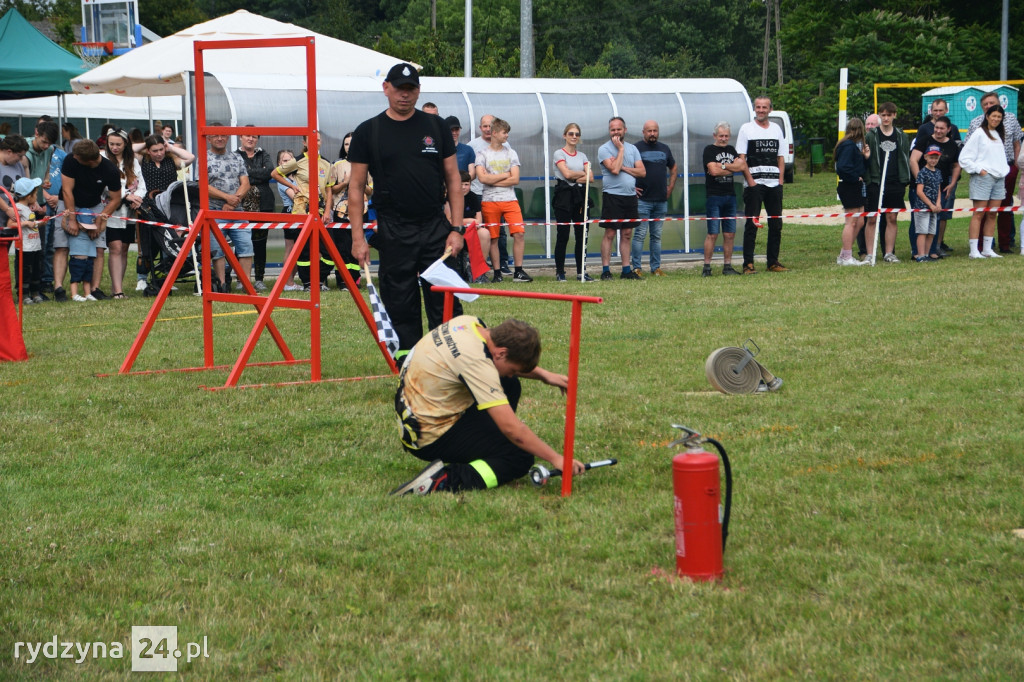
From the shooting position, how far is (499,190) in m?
15.7

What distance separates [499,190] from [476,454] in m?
10.2

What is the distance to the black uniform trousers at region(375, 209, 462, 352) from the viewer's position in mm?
7738

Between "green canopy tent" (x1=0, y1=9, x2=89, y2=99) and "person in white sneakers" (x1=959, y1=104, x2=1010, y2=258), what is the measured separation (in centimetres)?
1464

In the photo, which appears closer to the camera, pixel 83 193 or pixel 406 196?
pixel 406 196

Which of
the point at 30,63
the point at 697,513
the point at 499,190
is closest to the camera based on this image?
the point at 697,513

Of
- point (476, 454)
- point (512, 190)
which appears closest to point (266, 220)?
point (476, 454)

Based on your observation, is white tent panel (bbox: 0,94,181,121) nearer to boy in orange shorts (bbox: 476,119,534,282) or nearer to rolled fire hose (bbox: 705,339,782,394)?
boy in orange shorts (bbox: 476,119,534,282)

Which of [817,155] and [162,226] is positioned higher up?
[817,155]

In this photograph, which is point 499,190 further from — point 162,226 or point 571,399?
point 571,399

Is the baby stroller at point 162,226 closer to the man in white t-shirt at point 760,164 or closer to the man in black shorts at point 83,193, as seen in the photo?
the man in black shorts at point 83,193

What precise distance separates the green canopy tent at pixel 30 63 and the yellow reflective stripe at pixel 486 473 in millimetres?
16660

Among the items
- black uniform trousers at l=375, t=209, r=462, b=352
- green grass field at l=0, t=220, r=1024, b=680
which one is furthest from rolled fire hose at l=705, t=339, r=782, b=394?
black uniform trousers at l=375, t=209, r=462, b=352

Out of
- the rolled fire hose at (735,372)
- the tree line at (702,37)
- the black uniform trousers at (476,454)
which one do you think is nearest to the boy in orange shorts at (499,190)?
the rolled fire hose at (735,372)

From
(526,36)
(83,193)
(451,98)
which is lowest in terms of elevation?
(83,193)
